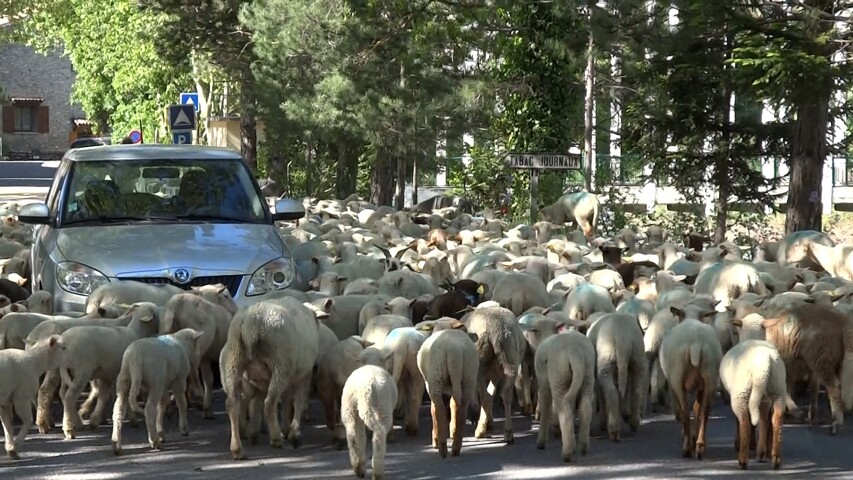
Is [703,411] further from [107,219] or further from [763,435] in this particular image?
[107,219]

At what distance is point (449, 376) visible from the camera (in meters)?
9.84

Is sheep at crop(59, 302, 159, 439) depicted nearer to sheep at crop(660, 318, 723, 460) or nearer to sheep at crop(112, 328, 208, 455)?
sheep at crop(112, 328, 208, 455)

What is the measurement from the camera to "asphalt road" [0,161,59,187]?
52.5 meters

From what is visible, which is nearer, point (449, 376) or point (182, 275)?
point (449, 376)

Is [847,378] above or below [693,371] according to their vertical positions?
below

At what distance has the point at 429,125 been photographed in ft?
88.1

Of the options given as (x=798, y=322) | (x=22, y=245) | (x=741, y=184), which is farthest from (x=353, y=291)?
(x=741, y=184)

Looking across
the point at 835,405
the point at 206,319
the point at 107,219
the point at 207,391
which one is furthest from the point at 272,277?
the point at 835,405

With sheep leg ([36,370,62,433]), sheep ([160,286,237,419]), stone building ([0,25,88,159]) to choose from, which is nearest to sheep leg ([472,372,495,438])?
sheep ([160,286,237,419])

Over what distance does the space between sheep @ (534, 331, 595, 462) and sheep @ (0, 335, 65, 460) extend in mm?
3398

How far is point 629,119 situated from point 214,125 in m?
16.8

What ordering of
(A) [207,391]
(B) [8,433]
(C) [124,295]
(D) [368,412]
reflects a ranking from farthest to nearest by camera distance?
(C) [124,295], (A) [207,391], (B) [8,433], (D) [368,412]

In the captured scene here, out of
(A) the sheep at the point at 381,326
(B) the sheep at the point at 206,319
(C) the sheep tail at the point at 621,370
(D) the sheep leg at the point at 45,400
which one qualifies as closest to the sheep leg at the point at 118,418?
(D) the sheep leg at the point at 45,400

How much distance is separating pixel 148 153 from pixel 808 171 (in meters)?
11.5
